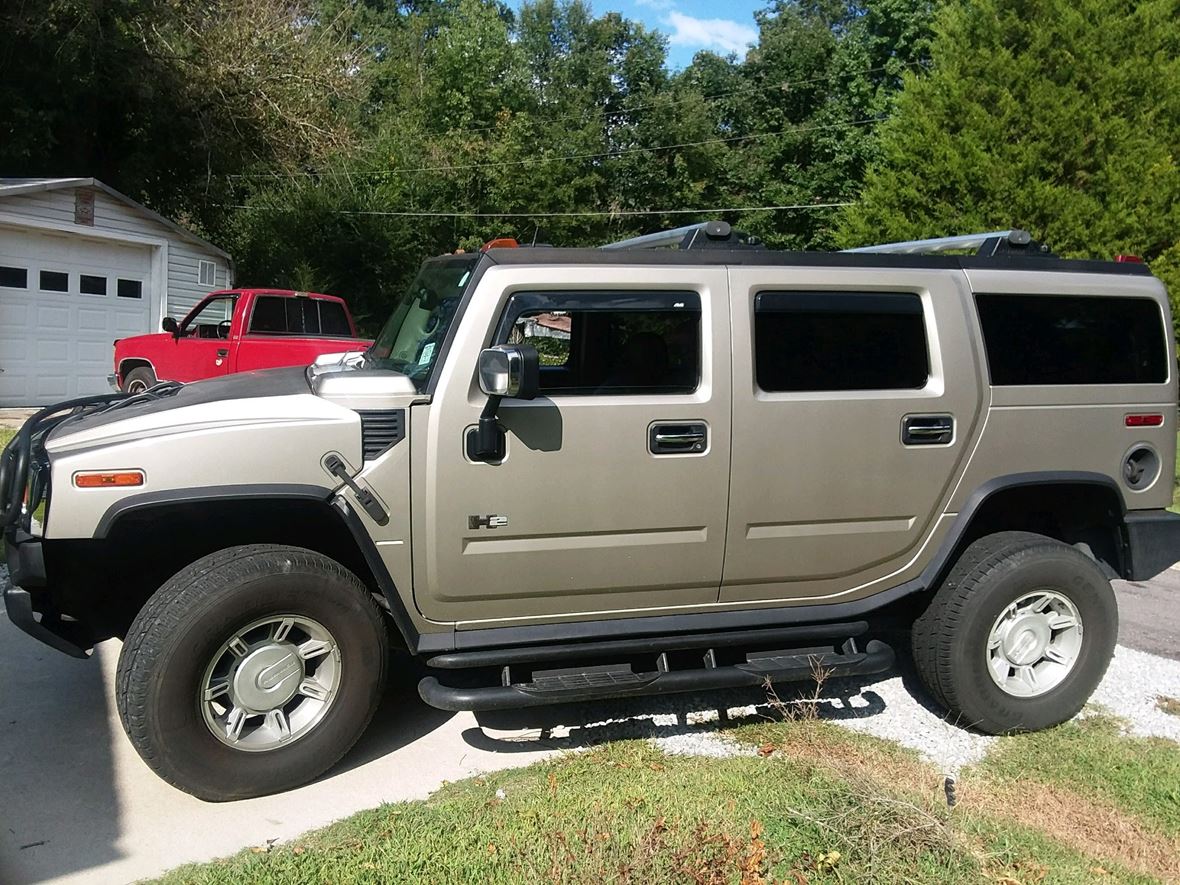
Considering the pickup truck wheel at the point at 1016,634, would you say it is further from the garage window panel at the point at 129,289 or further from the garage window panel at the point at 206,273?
the garage window panel at the point at 206,273

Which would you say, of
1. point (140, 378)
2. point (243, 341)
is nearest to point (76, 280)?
point (140, 378)

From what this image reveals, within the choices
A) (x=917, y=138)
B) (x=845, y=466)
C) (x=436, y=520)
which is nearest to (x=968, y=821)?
(x=845, y=466)

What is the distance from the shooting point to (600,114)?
122 ft

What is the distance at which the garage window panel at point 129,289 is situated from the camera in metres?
16.1

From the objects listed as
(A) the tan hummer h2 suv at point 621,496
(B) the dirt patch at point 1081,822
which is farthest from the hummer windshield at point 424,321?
(B) the dirt patch at point 1081,822

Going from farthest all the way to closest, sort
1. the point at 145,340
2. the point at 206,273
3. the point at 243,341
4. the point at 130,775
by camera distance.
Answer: the point at 206,273
the point at 145,340
the point at 243,341
the point at 130,775

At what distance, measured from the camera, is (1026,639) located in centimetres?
437

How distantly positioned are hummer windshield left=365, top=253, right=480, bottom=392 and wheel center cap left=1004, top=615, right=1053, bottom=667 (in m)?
2.86

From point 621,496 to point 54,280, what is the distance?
14464 mm

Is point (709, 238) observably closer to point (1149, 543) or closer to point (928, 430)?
point (928, 430)

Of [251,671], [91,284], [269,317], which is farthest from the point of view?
[91,284]

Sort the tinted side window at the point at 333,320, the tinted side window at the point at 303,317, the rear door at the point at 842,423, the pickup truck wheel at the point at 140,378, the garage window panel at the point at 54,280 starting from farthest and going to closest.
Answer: the garage window panel at the point at 54,280 → the pickup truck wheel at the point at 140,378 → the tinted side window at the point at 333,320 → the tinted side window at the point at 303,317 → the rear door at the point at 842,423

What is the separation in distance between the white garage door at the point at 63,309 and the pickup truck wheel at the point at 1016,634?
1476 centimetres

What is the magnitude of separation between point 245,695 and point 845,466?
2.55m
